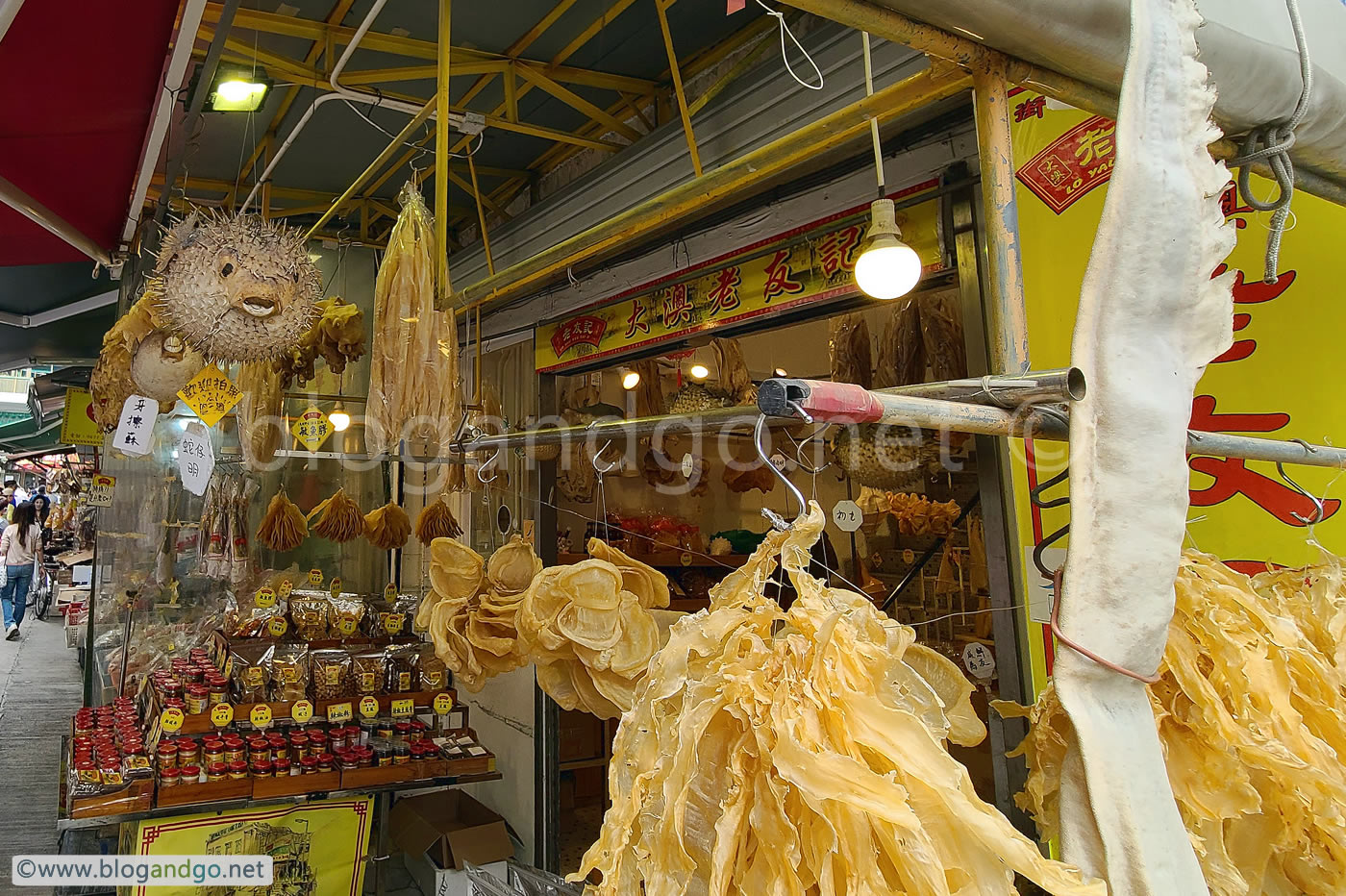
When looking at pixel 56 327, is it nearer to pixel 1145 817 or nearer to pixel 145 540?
pixel 145 540

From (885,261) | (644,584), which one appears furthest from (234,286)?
(885,261)

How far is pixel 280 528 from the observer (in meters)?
4.98

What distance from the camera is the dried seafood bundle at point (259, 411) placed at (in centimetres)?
390

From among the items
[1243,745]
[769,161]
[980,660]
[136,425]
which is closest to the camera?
[1243,745]

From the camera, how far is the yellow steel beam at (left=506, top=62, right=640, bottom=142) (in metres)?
3.85

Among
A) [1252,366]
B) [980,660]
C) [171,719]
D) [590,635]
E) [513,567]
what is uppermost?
[1252,366]

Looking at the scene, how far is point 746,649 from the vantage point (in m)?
0.74

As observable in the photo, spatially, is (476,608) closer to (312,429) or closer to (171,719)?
(312,429)

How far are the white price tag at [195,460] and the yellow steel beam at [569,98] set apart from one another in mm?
2379

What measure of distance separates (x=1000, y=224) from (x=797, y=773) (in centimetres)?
66

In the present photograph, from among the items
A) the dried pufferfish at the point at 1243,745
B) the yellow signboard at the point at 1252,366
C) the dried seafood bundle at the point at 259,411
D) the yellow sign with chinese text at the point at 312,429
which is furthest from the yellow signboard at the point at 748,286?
the dried pufferfish at the point at 1243,745

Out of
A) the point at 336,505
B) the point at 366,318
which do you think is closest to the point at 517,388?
the point at 336,505

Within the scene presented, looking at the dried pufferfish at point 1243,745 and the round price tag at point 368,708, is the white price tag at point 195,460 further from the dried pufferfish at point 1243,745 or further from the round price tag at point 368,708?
the dried pufferfish at point 1243,745

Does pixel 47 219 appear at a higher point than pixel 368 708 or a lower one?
higher
